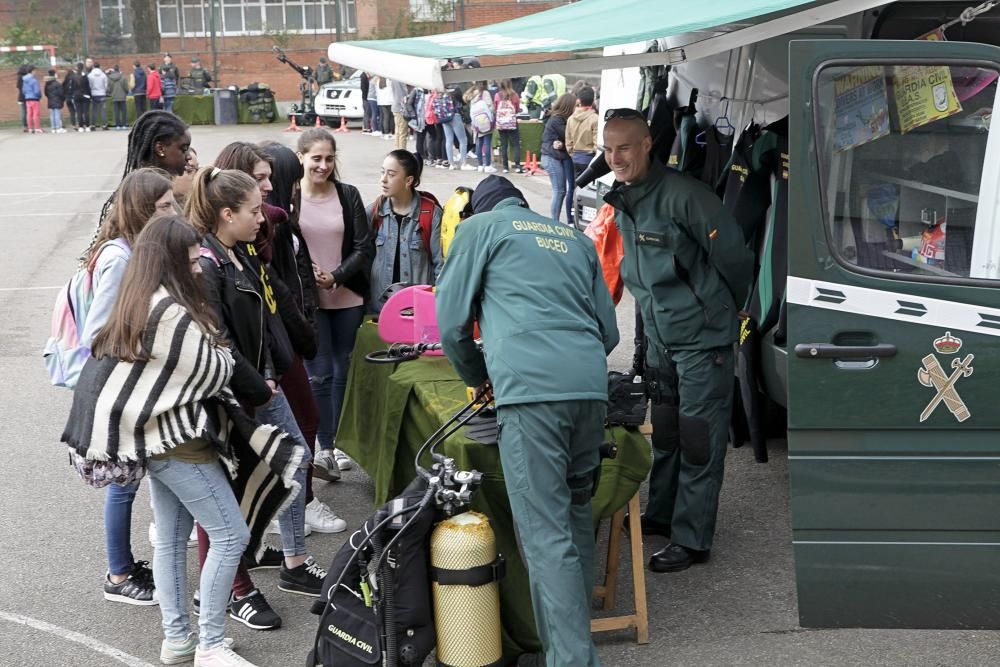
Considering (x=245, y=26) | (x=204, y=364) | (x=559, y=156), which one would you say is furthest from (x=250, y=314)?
(x=245, y=26)

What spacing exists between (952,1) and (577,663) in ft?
8.99

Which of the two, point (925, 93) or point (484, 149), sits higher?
point (925, 93)

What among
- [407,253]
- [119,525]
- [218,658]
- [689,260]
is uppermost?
[689,260]

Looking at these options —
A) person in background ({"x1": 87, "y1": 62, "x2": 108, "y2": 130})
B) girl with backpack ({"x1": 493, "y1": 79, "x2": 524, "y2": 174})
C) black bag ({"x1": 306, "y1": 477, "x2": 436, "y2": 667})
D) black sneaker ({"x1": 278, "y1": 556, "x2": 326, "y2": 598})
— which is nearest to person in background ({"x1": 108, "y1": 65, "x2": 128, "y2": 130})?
person in background ({"x1": 87, "y1": 62, "x2": 108, "y2": 130})

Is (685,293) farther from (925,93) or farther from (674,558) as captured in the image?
(925,93)

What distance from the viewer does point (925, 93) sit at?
344cm

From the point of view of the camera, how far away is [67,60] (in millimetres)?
43000

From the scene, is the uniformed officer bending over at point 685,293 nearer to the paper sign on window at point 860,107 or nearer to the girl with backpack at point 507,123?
the paper sign on window at point 860,107

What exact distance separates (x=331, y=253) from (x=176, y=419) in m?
2.22

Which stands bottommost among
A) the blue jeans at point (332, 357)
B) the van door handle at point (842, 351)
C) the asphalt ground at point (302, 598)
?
the asphalt ground at point (302, 598)

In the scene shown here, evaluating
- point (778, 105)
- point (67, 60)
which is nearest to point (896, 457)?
point (778, 105)

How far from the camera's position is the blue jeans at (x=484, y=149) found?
807 inches

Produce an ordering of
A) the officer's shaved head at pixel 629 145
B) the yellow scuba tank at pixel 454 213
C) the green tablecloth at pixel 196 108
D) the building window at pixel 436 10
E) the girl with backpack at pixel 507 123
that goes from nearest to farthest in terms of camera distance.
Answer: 1. the officer's shaved head at pixel 629 145
2. the yellow scuba tank at pixel 454 213
3. the girl with backpack at pixel 507 123
4. the green tablecloth at pixel 196 108
5. the building window at pixel 436 10

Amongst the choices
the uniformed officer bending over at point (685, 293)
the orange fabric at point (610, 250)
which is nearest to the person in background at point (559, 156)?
the orange fabric at point (610, 250)
